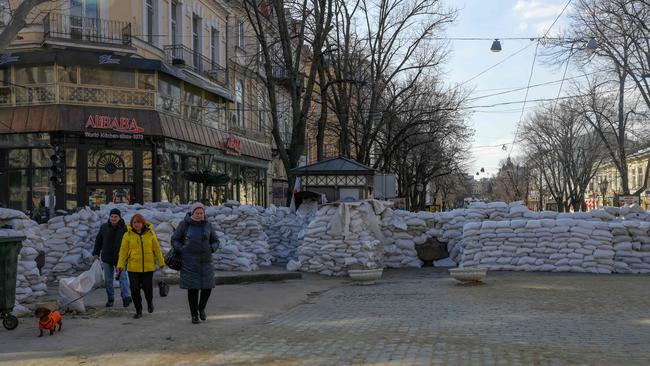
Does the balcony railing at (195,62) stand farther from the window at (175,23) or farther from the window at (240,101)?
the window at (240,101)

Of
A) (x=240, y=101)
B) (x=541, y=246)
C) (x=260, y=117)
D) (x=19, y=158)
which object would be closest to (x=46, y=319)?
(x=541, y=246)

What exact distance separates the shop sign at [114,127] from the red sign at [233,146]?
24.1 feet

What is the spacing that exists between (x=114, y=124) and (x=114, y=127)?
0.37 ft

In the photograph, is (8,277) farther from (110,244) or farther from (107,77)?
(107,77)

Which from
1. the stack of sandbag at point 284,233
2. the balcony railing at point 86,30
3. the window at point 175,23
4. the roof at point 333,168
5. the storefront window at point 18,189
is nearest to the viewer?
the stack of sandbag at point 284,233

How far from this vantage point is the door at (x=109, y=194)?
24453 mm

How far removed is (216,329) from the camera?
8125mm

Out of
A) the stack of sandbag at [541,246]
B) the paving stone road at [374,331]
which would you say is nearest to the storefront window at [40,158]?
the paving stone road at [374,331]

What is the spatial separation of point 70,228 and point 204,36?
1982cm

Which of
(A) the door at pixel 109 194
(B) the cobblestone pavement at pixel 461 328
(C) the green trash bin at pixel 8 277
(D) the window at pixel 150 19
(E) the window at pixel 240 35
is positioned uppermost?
(E) the window at pixel 240 35

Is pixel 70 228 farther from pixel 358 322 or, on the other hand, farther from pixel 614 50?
pixel 614 50

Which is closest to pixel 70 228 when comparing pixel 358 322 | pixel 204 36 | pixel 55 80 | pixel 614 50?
pixel 358 322

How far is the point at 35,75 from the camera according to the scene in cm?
2394

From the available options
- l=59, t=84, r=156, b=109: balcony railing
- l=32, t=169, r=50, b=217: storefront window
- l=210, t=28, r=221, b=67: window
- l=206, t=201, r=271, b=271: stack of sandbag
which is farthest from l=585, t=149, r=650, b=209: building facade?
l=206, t=201, r=271, b=271: stack of sandbag
